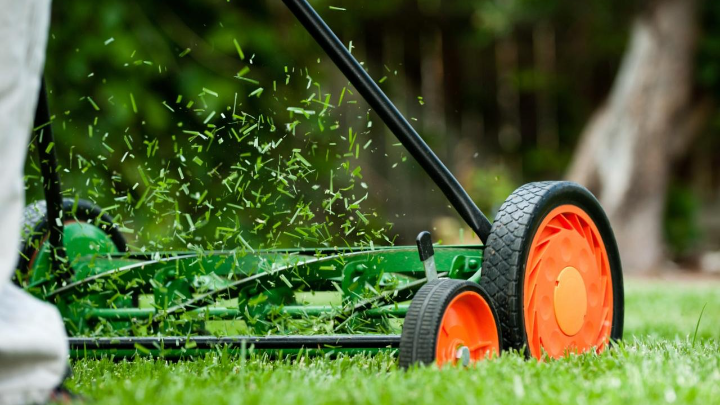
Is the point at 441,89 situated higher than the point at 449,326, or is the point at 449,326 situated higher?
the point at 441,89

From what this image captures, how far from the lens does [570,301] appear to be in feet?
6.57

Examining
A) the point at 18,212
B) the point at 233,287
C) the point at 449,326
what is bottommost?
the point at 233,287

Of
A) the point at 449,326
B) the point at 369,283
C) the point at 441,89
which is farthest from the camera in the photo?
the point at 441,89

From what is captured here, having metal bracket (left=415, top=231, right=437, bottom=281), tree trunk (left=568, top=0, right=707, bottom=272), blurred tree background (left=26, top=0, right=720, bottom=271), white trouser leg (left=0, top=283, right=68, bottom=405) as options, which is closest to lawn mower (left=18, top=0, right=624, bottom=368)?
metal bracket (left=415, top=231, right=437, bottom=281)

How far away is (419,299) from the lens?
1.64m

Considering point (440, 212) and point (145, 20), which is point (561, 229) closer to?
point (145, 20)

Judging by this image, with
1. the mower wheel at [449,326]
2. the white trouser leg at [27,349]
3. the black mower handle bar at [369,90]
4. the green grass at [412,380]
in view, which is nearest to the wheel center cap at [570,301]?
the green grass at [412,380]

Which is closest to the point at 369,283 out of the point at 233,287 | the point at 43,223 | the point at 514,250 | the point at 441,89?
the point at 233,287

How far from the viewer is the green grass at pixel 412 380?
1.40 metres

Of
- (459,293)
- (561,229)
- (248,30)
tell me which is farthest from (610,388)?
(248,30)

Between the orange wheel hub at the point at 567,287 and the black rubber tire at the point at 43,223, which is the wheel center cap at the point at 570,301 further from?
the black rubber tire at the point at 43,223

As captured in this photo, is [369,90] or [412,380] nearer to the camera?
[412,380]

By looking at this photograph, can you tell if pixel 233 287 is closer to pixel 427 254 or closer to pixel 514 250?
pixel 427 254

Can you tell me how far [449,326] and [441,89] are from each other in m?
8.05
